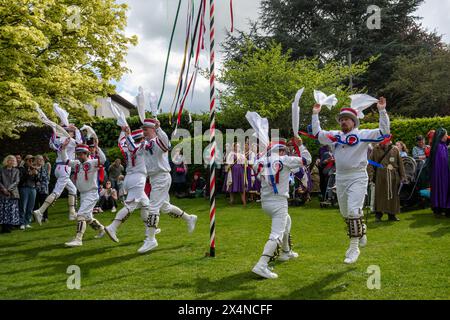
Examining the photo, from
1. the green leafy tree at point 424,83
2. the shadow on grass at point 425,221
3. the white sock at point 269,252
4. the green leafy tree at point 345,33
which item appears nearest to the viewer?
the white sock at point 269,252

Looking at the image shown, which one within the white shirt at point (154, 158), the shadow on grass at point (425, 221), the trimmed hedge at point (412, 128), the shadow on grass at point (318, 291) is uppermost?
the trimmed hedge at point (412, 128)

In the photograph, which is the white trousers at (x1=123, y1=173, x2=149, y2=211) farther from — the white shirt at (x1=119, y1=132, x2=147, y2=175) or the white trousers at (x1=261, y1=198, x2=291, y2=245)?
the white trousers at (x1=261, y1=198, x2=291, y2=245)

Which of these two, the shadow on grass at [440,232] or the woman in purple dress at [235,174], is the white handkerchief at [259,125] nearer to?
the shadow on grass at [440,232]

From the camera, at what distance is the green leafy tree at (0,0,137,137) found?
14734 millimetres

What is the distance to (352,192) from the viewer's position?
23.2 feet

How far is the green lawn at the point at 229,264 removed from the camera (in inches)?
231

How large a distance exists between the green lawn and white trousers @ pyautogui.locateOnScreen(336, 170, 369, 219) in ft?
2.68

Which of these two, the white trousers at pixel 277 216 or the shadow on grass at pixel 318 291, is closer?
the shadow on grass at pixel 318 291

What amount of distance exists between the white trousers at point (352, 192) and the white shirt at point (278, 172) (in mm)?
816

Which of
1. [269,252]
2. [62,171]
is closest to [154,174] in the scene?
[269,252]

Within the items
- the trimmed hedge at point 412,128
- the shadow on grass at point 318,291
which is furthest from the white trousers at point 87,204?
the trimmed hedge at point 412,128

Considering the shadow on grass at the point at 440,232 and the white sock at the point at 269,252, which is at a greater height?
the white sock at the point at 269,252
